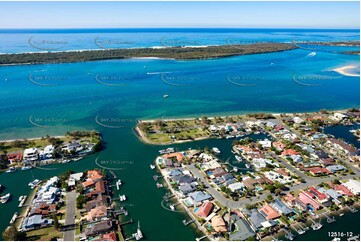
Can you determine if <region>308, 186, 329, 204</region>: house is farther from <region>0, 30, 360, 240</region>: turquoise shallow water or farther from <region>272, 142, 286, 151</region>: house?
<region>0, 30, 360, 240</region>: turquoise shallow water

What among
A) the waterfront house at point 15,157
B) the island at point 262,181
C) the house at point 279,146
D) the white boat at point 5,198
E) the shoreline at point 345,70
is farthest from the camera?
the shoreline at point 345,70

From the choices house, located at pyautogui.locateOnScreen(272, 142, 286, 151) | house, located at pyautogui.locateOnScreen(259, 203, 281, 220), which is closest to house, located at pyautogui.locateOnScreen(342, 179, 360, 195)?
house, located at pyautogui.locateOnScreen(272, 142, 286, 151)

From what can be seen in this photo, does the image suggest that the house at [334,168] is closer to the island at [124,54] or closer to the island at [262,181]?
the island at [262,181]

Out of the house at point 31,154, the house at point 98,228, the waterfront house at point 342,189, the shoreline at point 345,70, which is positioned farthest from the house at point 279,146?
the shoreline at point 345,70

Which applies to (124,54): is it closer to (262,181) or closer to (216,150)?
(216,150)

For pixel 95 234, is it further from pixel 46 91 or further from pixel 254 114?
pixel 46 91

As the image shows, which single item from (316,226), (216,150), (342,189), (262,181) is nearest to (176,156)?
(216,150)
